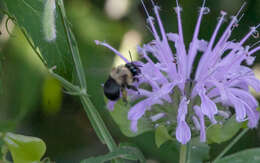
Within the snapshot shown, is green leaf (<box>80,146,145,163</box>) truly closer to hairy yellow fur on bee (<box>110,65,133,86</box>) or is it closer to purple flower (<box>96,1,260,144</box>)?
purple flower (<box>96,1,260,144</box>)

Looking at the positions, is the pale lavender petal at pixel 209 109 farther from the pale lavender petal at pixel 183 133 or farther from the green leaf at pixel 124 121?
the green leaf at pixel 124 121

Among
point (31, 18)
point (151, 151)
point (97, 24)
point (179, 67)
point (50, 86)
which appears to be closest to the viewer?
point (31, 18)

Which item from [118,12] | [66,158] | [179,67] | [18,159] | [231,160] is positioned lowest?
[66,158]

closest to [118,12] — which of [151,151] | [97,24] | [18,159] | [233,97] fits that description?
[97,24]

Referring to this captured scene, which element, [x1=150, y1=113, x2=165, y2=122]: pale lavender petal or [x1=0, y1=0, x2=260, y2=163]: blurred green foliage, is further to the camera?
[x1=0, y1=0, x2=260, y2=163]: blurred green foliage

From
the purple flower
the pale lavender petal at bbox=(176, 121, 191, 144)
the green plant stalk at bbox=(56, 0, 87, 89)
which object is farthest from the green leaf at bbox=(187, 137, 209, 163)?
the green plant stalk at bbox=(56, 0, 87, 89)

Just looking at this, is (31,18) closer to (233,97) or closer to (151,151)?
(233,97)

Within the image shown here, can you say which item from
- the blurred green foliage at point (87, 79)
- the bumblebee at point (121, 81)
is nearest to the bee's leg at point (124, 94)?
the bumblebee at point (121, 81)

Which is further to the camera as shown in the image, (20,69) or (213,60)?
(20,69)
